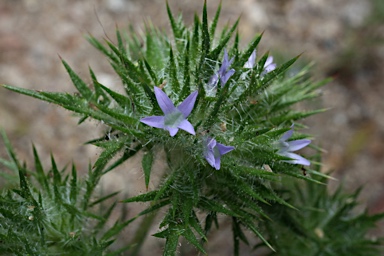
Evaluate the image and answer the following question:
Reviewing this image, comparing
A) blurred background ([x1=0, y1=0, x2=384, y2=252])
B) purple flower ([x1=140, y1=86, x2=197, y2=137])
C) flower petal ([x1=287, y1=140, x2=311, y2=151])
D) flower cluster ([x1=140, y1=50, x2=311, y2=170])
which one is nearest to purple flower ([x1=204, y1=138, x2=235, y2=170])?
flower cluster ([x1=140, y1=50, x2=311, y2=170])

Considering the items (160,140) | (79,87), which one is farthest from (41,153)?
(160,140)

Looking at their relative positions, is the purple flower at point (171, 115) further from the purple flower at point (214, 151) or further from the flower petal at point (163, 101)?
the purple flower at point (214, 151)

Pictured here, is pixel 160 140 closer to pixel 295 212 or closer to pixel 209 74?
pixel 209 74

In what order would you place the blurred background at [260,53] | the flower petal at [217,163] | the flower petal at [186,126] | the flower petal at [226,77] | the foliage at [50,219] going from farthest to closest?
the blurred background at [260,53] → the foliage at [50,219] → the flower petal at [226,77] → the flower petal at [217,163] → the flower petal at [186,126]

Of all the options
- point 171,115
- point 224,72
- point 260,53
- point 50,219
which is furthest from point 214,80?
point 260,53

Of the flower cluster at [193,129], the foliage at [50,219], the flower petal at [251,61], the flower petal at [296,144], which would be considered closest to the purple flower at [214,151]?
the flower cluster at [193,129]

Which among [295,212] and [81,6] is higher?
[81,6]
